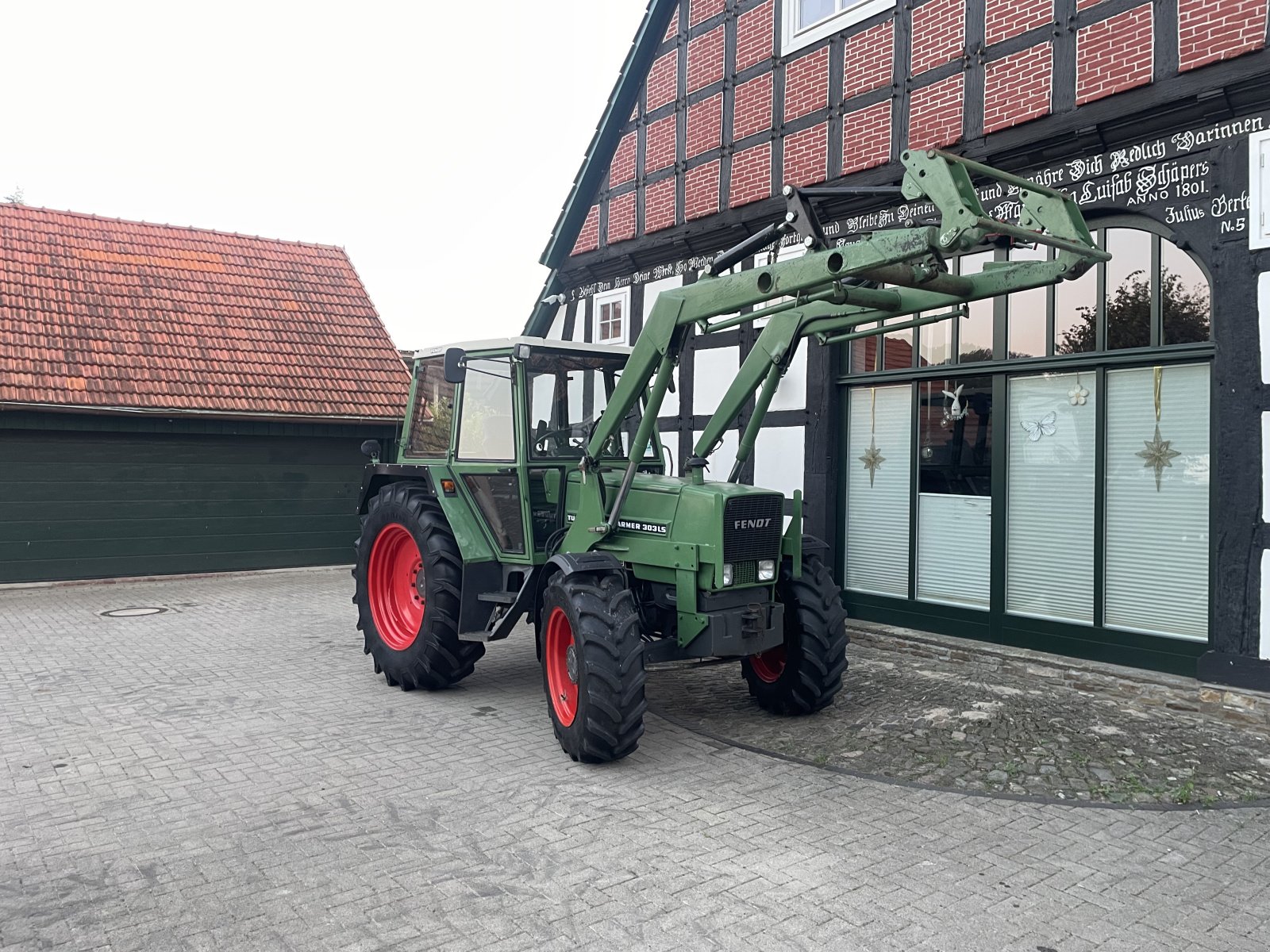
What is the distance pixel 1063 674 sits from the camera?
276 inches

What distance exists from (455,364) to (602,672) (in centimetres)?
234

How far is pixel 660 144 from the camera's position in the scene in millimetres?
10867

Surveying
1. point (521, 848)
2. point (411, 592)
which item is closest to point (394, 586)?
point (411, 592)

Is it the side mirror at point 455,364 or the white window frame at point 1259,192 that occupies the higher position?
the white window frame at point 1259,192

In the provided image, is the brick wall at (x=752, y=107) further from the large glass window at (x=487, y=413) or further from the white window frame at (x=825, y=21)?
the large glass window at (x=487, y=413)

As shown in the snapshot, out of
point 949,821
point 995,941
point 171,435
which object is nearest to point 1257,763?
point 949,821

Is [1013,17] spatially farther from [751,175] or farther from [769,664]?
[769,664]

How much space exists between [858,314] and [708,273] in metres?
0.93

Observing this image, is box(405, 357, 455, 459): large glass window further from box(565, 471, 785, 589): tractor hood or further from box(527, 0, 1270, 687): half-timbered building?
box(527, 0, 1270, 687): half-timbered building

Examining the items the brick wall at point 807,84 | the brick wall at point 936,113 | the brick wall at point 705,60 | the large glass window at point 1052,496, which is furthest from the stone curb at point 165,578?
the brick wall at point 936,113

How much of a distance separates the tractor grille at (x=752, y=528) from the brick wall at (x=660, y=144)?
6260 millimetres

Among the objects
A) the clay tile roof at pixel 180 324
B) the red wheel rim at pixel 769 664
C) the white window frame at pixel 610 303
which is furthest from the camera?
the clay tile roof at pixel 180 324

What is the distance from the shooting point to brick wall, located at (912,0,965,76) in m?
7.94

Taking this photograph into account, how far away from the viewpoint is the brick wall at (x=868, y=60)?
8.47 m
